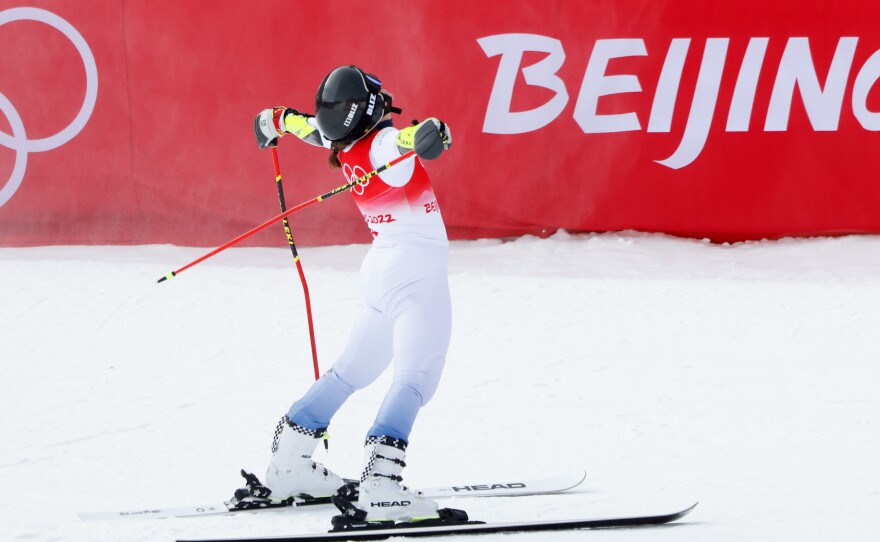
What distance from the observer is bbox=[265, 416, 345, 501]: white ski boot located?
143 inches

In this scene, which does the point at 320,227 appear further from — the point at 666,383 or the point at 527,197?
the point at 666,383

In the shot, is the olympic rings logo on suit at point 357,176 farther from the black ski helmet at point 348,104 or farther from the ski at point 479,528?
the ski at point 479,528

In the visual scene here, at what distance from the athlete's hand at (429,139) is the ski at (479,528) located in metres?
1.12

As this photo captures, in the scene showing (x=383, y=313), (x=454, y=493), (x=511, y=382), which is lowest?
(x=454, y=493)

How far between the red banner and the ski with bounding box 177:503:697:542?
16.0 feet

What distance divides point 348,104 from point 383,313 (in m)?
0.69

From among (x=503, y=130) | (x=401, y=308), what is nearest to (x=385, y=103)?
(x=401, y=308)

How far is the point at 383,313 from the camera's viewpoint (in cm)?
355

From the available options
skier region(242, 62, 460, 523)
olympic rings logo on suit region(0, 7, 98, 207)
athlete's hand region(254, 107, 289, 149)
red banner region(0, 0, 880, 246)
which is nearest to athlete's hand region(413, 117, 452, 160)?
skier region(242, 62, 460, 523)

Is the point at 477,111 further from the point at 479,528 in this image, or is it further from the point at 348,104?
the point at 479,528

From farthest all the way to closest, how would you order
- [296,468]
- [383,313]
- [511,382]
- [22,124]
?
[22,124] < [511,382] < [296,468] < [383,313]

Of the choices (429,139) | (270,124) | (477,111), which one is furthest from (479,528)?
(477,111)

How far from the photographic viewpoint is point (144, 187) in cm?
823

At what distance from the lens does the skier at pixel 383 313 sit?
332 cm
